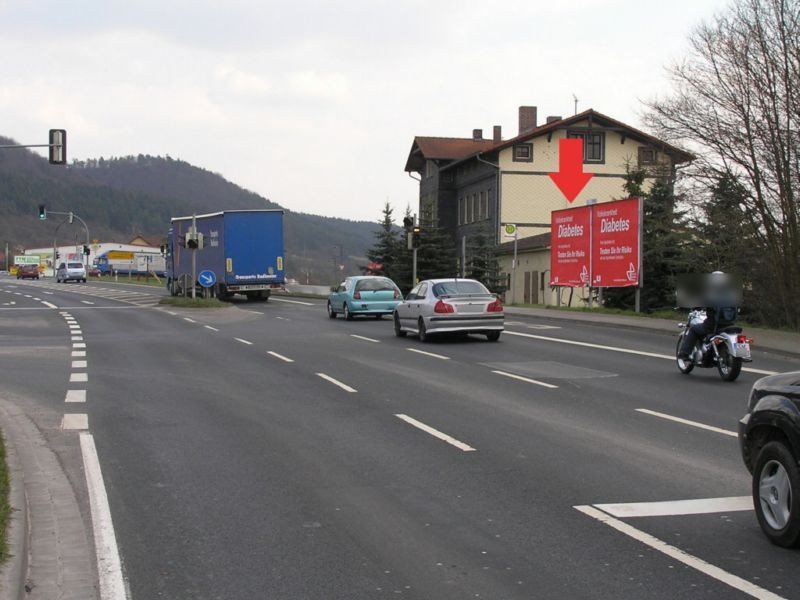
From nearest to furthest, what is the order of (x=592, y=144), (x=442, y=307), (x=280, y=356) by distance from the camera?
1. (x=280, y=356)
2. (x=442, y=307)
3. (x=592, y=144)

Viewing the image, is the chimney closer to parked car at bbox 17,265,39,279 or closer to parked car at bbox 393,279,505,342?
parked car at bbox 393,279,505,342

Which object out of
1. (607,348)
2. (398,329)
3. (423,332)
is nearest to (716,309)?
(607,348)

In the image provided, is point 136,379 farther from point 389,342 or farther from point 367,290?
point 367,290

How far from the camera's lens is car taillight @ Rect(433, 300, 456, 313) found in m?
21.2

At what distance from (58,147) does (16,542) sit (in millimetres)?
30532

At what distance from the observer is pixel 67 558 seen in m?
5.52

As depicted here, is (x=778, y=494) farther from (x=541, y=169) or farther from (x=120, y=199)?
(x=120, y=199)

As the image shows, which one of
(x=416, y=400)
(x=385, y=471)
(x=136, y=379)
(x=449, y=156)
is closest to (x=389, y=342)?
(x=136, y=379)

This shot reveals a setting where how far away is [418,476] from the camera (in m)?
7.80

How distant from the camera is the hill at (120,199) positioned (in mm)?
166375

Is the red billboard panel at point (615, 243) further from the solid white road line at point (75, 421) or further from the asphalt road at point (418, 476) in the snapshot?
the solid white road line at point (75, 421)

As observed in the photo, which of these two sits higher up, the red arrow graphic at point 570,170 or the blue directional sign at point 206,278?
the red arrow graphic at point 570,170

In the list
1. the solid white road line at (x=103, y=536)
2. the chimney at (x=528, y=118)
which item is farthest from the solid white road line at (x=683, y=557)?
the chimney at (x=528, y=118)

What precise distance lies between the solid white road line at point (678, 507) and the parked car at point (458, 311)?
14405 millimetres
